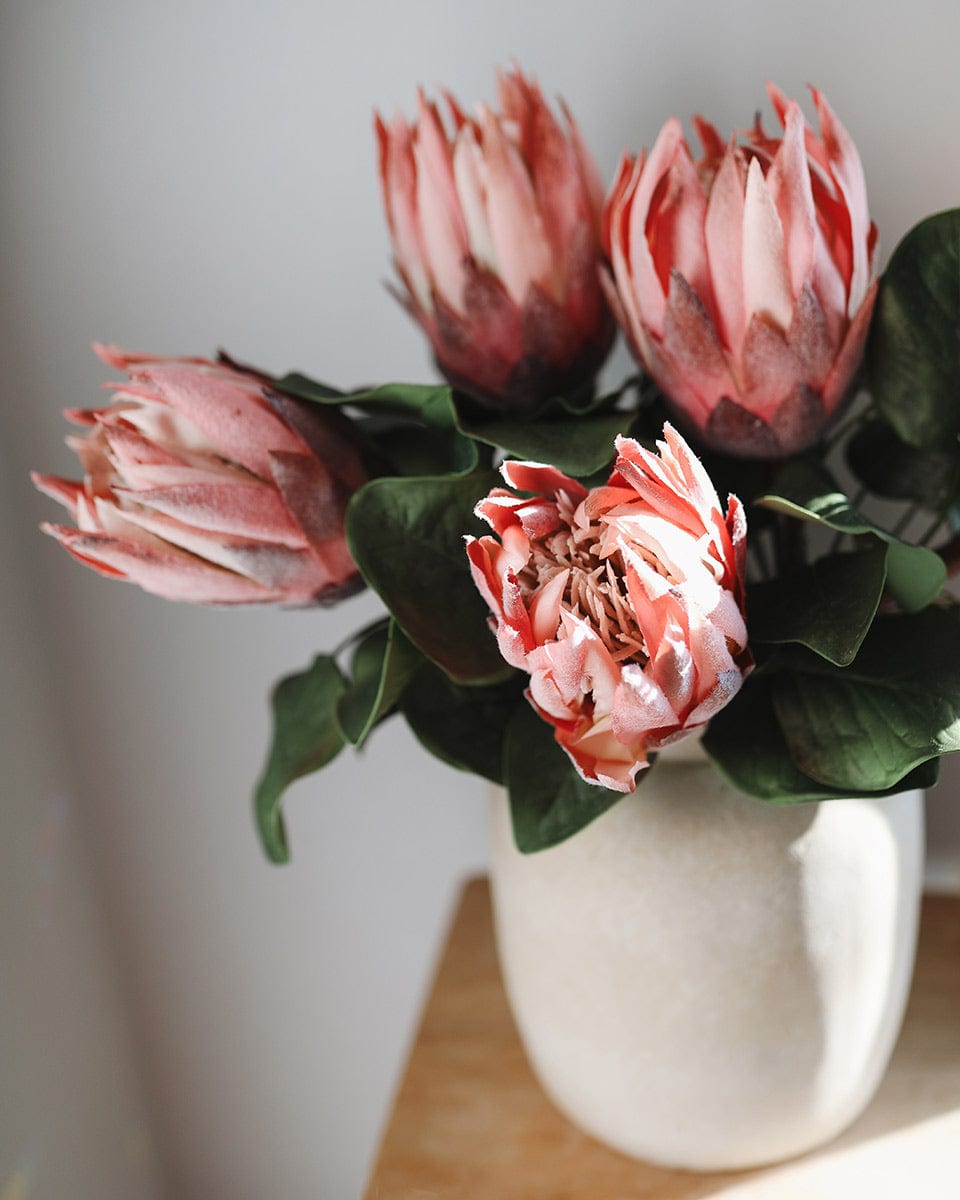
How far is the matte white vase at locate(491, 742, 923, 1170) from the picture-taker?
1.67 feet

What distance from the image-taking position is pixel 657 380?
18.5 inches

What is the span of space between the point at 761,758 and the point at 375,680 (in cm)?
17

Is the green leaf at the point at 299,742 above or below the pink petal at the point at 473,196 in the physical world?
below

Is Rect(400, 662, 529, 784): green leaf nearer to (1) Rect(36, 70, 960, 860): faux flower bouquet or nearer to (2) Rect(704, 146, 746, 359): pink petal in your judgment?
(1) Rect(36, 70, 960, 860): faux flower bouquet

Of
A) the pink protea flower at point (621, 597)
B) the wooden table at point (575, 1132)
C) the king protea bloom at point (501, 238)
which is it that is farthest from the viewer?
the wooden table at point (575, 1132)

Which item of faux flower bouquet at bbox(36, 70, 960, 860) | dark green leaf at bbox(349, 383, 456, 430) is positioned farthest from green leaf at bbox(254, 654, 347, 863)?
dark green leaf at bbox(349, 383, 456, 430)

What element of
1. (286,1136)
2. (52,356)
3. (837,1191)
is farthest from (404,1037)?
(52,356)

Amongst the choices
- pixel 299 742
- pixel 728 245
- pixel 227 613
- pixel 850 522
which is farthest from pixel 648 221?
pixel 227 613

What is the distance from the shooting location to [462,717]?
51cm

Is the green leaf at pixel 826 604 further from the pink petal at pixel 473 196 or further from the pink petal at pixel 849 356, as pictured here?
the pink petal at pixel 473 196

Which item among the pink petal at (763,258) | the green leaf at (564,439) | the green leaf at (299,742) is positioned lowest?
the green leaf at (299,742)

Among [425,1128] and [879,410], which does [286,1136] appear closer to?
[425,1128]

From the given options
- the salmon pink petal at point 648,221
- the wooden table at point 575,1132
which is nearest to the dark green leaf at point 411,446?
the salmon pink petal at point 648,221

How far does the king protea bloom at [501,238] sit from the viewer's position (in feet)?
1.55
